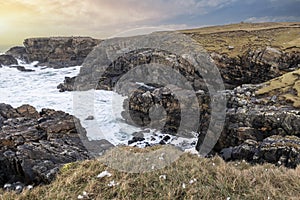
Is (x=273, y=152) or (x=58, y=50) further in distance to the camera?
(x=58, y=50)

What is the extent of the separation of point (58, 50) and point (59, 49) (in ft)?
1.30

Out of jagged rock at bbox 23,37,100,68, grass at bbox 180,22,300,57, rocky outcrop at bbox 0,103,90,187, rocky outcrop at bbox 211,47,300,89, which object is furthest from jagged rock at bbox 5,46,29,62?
rocky outcrop at bbox 211,47,300,89

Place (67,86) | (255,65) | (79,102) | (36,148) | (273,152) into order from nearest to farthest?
(273,152), (36,148), (79,102), (255,65), (67,86)

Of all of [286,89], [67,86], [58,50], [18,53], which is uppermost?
[18,53]

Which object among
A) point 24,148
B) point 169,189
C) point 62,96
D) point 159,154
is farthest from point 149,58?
point 169,189

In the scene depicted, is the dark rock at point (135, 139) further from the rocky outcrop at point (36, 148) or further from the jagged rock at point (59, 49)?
the jagged rock at point (59, 49)

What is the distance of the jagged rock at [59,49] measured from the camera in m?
64.3

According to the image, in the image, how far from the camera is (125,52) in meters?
46.7

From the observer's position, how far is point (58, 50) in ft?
216

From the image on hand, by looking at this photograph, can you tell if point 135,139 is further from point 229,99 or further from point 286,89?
point 286,89

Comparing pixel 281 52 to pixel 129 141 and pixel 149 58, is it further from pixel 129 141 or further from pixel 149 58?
pixel 129 141

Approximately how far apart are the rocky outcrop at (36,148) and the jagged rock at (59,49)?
4374 cm

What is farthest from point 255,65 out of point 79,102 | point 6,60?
point 6,60

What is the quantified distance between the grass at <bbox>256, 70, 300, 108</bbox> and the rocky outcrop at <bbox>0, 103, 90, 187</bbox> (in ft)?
47.5
